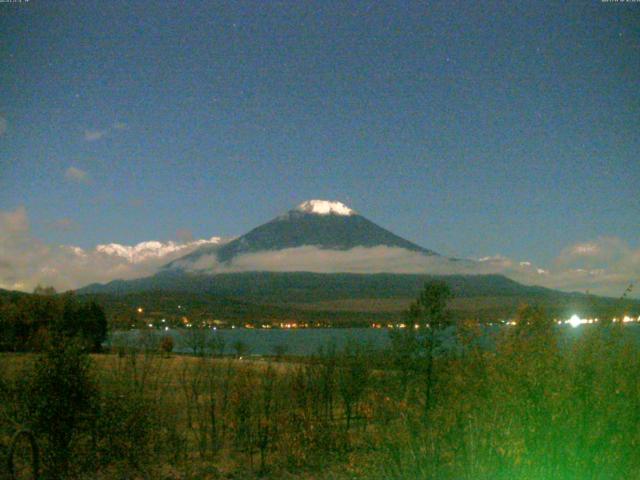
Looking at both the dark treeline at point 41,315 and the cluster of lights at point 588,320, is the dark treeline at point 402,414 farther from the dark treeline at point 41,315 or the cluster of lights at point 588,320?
the dark treeline at point 41,315

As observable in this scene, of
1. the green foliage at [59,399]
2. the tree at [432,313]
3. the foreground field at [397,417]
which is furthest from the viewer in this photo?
the tree at [432,313]

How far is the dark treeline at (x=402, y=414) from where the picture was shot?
567cm

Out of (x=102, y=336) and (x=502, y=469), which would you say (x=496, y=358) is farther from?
(x=102, y=336)

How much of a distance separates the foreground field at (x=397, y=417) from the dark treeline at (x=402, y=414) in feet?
0.06

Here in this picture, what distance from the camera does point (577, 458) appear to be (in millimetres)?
5586

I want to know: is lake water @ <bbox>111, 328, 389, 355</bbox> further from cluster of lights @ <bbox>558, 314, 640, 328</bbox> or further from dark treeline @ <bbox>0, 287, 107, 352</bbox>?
cluster of lights @ <bbox>558, 314, 640, 328</bbox>

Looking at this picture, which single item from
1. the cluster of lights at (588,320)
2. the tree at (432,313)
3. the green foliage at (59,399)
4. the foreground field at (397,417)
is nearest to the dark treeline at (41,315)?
the foreground field at (397,417)

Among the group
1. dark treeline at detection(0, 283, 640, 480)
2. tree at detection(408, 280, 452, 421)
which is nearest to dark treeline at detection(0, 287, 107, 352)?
dark treeline at detection(0, 283, 640, 480)

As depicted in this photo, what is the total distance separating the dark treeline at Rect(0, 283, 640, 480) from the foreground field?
0.06 ft

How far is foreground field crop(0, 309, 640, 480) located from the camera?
566 centimetres

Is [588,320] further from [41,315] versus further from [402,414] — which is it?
[41,315]

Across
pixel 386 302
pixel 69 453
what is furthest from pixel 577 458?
pixel 386 302

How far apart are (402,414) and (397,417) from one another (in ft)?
2.20

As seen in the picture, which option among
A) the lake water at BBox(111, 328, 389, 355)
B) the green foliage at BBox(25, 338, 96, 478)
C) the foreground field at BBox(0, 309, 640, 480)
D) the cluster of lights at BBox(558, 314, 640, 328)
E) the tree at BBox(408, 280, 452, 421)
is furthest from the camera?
the lake water at BBox(111, 328, 389, 355)
